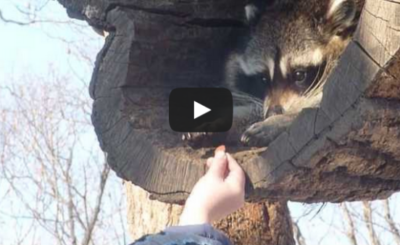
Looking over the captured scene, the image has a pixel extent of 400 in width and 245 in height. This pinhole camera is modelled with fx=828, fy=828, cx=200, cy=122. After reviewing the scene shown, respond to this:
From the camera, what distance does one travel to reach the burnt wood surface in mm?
1176

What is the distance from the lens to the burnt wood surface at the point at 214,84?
A: 3.86ft

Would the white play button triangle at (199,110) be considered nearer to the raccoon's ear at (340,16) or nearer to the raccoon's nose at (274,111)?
the raccoon's nose at (274,111)

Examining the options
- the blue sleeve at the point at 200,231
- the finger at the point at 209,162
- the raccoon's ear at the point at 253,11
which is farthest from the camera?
the raccoon's ear at the point at 253,11

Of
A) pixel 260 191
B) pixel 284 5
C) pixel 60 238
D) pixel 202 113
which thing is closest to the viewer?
pixel 260 191

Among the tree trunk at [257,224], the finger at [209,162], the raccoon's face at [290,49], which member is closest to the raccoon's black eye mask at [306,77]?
the raccoon's face at [290,49]

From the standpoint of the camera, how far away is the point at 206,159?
146 cm

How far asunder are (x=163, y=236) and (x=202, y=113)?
0.88 meters

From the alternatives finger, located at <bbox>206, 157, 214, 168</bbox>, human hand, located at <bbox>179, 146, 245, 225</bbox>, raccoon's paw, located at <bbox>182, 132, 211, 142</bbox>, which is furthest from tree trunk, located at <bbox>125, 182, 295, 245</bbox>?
human hand, located at <bbox>179, 146, 245, 225</bbox>

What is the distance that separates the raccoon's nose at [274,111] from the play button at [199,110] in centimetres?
8

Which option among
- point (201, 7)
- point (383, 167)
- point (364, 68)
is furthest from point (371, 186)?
point (201, 7)

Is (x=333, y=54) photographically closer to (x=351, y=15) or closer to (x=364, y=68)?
(x=351, y=15)

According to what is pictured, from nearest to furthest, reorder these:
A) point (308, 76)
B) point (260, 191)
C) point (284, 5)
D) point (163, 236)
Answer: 1. point (163, 236)
2. point (260, 191)
3. point (308, 76)
4. point (284, 5)

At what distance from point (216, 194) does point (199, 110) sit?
2.04 feet

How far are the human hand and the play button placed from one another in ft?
0.98
